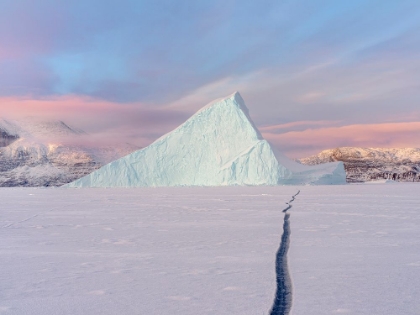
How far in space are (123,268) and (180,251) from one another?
3.30 feet

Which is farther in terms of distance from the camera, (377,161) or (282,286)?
(377,161)

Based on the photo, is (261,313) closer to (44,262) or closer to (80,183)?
(44,262)

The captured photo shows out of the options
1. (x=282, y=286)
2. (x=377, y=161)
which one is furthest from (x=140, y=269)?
(x=377, y=161)

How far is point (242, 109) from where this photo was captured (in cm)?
3394

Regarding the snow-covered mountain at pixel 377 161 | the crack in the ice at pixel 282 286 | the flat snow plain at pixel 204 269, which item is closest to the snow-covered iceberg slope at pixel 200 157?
the flat snow plain at pixel 204 269

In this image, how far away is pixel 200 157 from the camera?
33.2 meters

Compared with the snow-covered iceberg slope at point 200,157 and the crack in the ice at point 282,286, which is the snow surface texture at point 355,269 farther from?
the snow-covered iceberg slope at point 200,157

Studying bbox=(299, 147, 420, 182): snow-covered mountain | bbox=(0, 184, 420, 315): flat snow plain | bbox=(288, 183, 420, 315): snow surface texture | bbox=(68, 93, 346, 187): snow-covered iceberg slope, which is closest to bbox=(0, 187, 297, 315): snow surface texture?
bbox=(0, 184, 420, 315): flat snow plain

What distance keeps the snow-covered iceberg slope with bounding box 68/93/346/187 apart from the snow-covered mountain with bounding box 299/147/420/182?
312 ft

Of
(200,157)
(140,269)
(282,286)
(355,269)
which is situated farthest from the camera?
(200,157)

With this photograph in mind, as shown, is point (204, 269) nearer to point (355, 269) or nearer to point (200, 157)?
A: point (355, 269)

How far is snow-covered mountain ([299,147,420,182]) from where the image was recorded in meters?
128

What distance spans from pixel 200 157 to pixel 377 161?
130 meters

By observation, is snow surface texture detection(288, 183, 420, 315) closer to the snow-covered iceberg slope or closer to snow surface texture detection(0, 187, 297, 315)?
snow surface texture detection(0, 187, 297, 315)
